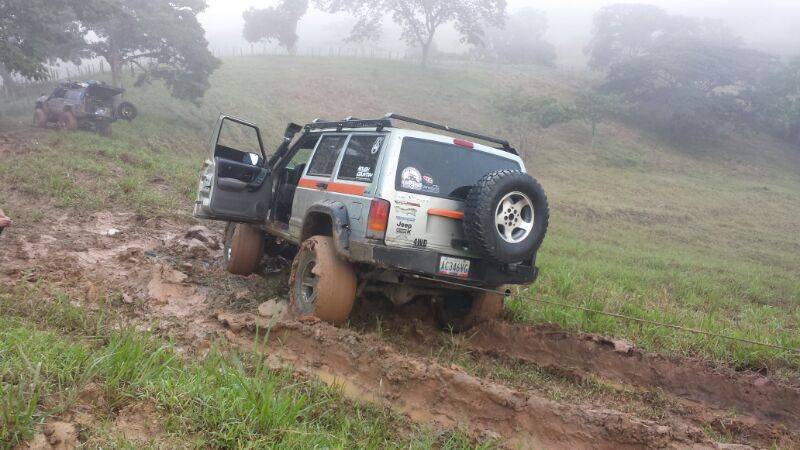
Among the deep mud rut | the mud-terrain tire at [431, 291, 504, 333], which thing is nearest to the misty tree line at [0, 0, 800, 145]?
the deep mud rut

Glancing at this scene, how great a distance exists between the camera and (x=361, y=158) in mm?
5227

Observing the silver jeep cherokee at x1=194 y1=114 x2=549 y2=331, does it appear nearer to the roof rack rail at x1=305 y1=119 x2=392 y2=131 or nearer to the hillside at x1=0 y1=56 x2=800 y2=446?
the roof rack rail at x1=305 y1=119 x2=392 y2=131

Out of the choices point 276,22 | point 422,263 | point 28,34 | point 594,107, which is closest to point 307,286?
point 422,263

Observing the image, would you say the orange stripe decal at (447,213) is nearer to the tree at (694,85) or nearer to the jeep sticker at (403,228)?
the jeep sticker at (403,228)

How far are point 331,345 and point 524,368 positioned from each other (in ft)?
5.31

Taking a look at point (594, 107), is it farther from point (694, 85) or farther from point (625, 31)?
point (625, 31)

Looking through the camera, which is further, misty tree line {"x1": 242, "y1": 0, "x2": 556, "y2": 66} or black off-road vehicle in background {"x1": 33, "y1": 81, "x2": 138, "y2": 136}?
misty tree line {"x1": 242, "y1": 0, "x2": 556, "y2": 66}

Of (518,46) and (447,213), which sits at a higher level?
(518,46)

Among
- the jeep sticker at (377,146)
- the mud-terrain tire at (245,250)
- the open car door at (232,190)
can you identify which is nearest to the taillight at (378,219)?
the jeep sticker at (377,146)

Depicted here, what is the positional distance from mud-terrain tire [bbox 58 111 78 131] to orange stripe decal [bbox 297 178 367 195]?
14.5 m

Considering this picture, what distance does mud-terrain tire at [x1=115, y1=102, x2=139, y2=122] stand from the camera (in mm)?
19281

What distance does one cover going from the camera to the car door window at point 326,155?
18.8 feet

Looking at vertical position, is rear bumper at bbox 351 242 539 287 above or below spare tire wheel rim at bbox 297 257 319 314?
above

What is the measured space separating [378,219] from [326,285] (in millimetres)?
715
